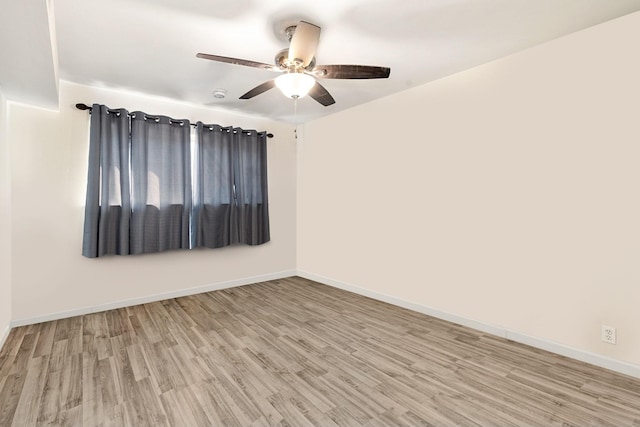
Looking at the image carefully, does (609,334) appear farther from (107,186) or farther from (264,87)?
(107,186)

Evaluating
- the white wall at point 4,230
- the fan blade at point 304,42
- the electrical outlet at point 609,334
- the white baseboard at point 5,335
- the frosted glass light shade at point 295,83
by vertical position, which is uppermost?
the fan blade at point 304,42

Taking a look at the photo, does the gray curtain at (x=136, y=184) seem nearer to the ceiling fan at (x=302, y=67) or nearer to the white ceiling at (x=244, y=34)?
the white ceiling at (x=244, y=34)

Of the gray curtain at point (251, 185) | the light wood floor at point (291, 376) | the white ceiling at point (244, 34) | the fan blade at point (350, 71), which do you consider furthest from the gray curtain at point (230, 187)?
the fan blade at point (350, 71)

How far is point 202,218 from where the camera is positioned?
3938 millimetres

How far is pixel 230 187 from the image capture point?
4164mm

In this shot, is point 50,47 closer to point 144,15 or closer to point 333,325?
point 144,15

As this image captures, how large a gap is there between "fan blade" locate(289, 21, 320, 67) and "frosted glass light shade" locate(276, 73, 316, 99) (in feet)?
0.32

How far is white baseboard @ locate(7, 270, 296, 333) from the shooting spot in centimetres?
302

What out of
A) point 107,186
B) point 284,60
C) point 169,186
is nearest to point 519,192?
point 284,60

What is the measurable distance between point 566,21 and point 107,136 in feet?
13.6

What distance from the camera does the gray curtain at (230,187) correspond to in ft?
13.0

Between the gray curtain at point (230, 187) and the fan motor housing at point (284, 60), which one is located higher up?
the fan motor housing at point (284, 60)

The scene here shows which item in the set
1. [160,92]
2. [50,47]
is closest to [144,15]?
[50,47]

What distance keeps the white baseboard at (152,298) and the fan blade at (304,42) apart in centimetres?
310
